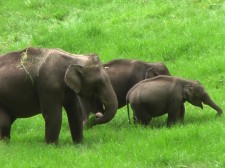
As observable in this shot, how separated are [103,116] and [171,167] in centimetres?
189

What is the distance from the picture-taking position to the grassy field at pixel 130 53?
10125 millimetres

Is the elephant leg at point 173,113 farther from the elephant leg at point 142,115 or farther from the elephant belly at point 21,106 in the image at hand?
the elephant belly at point 21,106

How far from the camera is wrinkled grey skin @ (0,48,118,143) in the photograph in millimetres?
11047

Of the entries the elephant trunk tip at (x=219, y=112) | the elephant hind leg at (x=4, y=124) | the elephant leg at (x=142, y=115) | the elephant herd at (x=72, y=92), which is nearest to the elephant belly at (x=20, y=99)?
the elephant herd at (x=72, y=92)

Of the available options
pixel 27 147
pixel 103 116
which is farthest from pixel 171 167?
pixel 27 147

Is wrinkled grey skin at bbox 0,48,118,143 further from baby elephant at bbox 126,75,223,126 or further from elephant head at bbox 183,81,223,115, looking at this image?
elephant head at bbox 183,81,223,115

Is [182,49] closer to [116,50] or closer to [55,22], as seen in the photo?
[116,50]

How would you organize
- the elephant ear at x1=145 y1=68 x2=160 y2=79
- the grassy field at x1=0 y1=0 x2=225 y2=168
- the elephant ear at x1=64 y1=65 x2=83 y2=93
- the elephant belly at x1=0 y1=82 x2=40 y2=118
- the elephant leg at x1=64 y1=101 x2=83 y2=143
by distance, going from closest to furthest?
the grassy field at x1=0 y1=0 x2=225 y2=168 < the elephant ear at x1=64 y1=65 x2=83 y2=93 < the elephant belly at x1=0 y1=82 x2=40 y2=118 < the elephant leg at x1=64 y1=101 x2=83 y2=143 < the elephant ear at x1=145 y1=68 x2=160 y2=79

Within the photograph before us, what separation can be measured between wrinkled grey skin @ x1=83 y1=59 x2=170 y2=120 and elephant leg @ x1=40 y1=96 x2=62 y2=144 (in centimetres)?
245

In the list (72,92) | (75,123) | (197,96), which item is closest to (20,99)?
(72,92)

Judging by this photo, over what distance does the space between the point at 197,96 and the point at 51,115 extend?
2.83 metres

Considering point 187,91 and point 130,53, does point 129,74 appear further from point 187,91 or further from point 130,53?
point 130,53

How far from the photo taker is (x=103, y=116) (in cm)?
1103

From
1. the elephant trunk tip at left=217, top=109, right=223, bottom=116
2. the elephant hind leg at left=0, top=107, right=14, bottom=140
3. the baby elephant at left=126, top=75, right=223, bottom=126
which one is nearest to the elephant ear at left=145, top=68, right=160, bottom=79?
the baby elephant at left=126, top=75, right=223, bottom=126
